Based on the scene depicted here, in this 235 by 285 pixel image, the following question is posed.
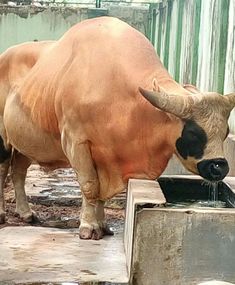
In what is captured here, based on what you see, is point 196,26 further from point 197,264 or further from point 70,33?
point 197,264

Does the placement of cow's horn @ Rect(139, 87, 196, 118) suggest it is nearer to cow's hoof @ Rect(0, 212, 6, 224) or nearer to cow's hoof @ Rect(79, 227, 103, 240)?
cow's hoof @ Rect(79, 227, 103, 240)

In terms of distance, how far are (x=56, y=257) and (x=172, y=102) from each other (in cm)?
136

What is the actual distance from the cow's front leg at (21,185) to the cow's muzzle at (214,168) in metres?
2.72

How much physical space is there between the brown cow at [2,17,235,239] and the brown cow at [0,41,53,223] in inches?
22.7

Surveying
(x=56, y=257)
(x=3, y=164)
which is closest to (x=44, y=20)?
(x=3, y=164)

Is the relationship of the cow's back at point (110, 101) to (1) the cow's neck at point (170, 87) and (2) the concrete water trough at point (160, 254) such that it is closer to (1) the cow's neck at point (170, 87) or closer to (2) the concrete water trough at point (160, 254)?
(1) the cow's neck at point (170, 87)

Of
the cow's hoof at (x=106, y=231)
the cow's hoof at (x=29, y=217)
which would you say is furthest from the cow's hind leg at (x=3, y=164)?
the cow's hoof at (x=106, y=231)

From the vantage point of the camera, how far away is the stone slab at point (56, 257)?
16.7ft

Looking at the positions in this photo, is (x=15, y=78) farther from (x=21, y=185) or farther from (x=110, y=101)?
(x=110, y=101)

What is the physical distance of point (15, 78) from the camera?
752cm

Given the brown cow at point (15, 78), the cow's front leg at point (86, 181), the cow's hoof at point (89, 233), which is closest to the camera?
the cow's front leg at point (86, 181)

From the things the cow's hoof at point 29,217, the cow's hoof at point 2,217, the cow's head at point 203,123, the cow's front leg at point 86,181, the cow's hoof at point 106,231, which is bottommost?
the cow's hoof at point 29,217

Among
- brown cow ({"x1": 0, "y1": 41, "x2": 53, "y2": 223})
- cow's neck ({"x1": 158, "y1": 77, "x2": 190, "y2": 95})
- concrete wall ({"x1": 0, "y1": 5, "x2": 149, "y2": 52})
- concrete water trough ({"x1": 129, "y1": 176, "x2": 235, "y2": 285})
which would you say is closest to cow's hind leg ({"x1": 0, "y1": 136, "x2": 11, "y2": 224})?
brown cow ({"x1": 0, "y1": 41, "x2": 53, "y2": 223})

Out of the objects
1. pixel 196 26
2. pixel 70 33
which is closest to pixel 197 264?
pixel 70 33
